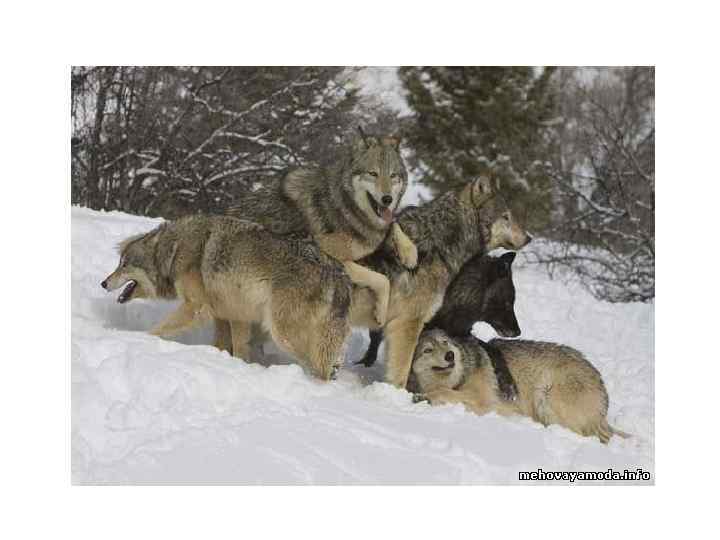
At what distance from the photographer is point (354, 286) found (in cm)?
646

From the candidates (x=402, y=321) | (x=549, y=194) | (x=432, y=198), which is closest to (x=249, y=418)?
(x=402, y=321)

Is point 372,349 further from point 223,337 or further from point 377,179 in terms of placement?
point 377,179

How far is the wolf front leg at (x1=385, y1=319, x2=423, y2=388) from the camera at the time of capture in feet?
21.4

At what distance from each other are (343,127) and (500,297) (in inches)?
82.5

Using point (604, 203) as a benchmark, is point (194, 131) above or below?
above

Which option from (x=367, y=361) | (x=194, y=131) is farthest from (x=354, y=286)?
(x=194, y=131)

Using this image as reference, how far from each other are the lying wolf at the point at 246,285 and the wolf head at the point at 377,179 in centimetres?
54

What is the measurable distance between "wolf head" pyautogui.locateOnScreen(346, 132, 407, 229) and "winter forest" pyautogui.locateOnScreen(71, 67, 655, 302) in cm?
44

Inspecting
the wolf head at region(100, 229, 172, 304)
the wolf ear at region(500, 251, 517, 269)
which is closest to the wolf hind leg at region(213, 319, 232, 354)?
the wolf head at region(100, 229, 172, 304)

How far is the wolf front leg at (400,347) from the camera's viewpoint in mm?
6512

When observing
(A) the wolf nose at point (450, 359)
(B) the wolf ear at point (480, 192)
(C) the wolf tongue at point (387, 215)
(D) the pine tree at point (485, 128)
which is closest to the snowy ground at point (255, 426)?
(A) the wolf nose at point (450, 359)

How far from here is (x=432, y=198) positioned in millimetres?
7168

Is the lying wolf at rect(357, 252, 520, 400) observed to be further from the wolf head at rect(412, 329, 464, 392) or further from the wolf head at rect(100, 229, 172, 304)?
the wolf head at rect(100, 229, 172, 304)
